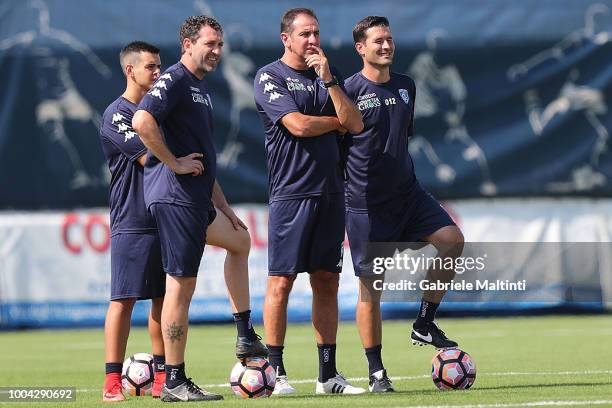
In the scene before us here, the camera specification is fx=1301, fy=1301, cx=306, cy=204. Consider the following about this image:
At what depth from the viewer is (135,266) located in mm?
8617

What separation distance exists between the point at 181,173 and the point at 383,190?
5.74 feet

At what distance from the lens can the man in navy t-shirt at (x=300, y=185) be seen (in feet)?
28.2

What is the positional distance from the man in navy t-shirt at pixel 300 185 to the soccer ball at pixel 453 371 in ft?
1.81

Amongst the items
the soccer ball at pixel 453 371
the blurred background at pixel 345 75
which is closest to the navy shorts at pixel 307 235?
the soccer ball at pixel 453 371

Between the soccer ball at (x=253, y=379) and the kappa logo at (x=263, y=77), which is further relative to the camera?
the kappa logo at (x=263, y=77)

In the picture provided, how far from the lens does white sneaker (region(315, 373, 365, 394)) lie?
28.0 feet

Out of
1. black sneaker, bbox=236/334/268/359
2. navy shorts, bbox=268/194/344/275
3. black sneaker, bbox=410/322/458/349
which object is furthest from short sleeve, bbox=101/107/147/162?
black sneaker, bbox=410/322/458/349

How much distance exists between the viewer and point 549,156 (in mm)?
18281

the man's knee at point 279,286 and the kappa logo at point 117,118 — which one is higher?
the kappa logo at point 117,118

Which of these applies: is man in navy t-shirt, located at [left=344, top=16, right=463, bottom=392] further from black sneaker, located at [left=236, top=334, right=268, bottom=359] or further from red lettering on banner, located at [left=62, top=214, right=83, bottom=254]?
red lettering on banner, located at [left=62, top=214, right=83, bottom=254]

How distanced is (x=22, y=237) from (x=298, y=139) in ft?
31.3

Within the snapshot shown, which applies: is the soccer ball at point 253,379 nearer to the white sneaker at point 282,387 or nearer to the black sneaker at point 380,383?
the white sneaker at point 282,387

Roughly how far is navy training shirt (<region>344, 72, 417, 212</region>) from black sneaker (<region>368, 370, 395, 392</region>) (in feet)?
3.90

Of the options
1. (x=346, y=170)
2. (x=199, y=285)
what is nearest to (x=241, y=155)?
(x=199, y=285)
